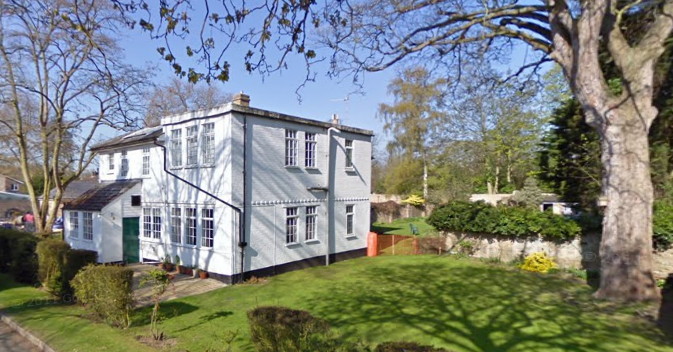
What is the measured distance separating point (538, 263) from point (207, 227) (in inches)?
533

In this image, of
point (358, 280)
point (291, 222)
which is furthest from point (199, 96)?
point (358, 280)

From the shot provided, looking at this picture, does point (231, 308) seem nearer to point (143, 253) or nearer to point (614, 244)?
point (143, 253)

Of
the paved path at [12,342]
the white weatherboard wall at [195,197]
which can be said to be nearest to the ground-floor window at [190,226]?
the white weatherboard wall at [195,197]

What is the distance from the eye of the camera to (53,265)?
1192cm

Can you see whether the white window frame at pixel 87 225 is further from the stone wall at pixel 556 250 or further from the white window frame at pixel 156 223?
the stone wall at pixel 556 250

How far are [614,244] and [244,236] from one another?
11.9 m

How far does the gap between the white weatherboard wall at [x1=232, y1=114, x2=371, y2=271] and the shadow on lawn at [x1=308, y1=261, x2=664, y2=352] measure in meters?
3.39

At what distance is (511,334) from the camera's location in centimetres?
871

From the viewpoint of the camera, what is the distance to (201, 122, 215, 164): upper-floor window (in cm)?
1520

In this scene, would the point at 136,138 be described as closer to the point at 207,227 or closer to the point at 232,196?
the point at 207,227

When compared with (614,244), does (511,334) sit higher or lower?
lower

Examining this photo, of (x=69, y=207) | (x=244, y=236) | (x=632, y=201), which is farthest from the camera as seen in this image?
(x=69, y=207)

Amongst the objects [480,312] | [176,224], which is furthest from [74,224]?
[480,312]

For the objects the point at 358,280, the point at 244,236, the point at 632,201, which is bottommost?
A: the point at 358,280
